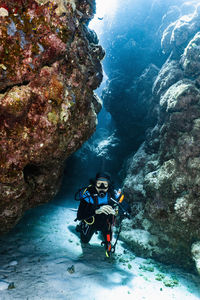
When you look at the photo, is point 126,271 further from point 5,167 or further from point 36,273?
point 5,167

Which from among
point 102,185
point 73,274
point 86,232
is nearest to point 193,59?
point 102,185

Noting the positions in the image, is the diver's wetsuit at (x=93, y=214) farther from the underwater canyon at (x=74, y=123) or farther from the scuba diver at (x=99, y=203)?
the underwater canyon at (x=74, y=123)

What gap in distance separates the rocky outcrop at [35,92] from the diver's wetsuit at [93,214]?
5.36ft

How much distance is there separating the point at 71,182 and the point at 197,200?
12.3 metres

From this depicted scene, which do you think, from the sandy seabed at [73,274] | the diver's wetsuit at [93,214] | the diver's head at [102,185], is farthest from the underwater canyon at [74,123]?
the diver's head at [102,185]

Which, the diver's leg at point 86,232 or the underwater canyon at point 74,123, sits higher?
the underwater canyon at point 74,123

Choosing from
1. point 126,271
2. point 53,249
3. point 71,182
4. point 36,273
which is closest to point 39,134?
point 36,273

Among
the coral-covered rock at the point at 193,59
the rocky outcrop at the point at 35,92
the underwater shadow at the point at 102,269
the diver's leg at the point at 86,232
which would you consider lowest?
the underwater shadow at the point at 102,269

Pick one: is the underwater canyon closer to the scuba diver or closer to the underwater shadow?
the scuba diver

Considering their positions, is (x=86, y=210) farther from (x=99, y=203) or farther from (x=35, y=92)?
(x=35, y=92)

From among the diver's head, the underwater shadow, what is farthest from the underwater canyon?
the underwater shadow

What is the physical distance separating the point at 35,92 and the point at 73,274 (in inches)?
157

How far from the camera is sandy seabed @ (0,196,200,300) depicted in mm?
2986

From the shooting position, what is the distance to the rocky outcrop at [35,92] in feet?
9.87
